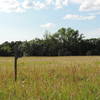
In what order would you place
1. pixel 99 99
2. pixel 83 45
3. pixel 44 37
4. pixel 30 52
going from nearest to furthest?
pixel 99 99 < pixel 30 52 < pixel 83 45 < pixel 44 37

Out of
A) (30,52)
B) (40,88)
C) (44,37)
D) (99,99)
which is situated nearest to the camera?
(99,99)

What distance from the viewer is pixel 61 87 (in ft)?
20.3

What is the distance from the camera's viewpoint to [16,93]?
19.2 ft

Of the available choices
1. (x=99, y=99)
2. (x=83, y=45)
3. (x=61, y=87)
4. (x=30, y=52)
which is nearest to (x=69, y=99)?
(x=99, y=99)

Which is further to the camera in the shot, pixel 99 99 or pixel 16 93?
pixel 16 93

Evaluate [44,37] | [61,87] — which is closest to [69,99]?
[61,87]

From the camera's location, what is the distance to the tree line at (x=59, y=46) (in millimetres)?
69188

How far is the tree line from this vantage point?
Answer: 69.2 m

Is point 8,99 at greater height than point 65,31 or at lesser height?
lesser

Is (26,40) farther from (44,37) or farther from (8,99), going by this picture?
(8,99)

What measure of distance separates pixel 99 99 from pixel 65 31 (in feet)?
277

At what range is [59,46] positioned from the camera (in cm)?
7631

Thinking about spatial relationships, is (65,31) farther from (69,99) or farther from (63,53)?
(69,99)

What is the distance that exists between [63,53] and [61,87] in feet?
214
